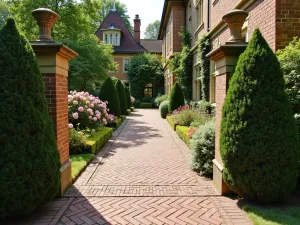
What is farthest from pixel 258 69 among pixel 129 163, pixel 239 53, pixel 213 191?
pixel 129 163

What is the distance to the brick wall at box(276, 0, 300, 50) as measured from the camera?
5281 millimetres

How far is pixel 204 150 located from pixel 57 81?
10.7ft

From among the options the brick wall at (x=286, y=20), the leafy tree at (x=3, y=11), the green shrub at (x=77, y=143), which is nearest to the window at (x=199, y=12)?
the brick wall at (x=286, y=20)

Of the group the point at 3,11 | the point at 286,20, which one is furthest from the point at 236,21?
the point at 3,11

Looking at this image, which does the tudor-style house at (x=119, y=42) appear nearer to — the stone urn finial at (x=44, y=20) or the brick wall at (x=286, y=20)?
the brick wall at (x=286, y=20)

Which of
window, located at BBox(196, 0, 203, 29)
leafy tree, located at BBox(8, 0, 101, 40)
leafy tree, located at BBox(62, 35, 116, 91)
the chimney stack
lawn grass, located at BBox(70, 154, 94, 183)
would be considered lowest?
lawn grass, located at BBox(70, 154, 94, 183)

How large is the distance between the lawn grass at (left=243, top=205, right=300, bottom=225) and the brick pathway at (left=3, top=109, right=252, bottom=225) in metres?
0.13

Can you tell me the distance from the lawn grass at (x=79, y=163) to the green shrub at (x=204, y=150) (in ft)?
8.37

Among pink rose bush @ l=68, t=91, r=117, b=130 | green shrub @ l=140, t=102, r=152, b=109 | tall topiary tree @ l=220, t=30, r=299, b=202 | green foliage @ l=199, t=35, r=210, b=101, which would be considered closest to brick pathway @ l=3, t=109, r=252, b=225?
tall topiary tree @ l=220, t=30, r=299, b=202

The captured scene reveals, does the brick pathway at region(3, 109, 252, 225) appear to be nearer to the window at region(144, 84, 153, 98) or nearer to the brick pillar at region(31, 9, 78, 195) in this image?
the brick pillar at region(31, 9, 78, 195)

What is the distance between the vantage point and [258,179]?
3795 mm

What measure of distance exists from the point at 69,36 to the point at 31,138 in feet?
63.8

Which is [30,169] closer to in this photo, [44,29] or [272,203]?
[44,29]

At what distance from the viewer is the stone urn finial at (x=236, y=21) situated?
4410 millimetres
